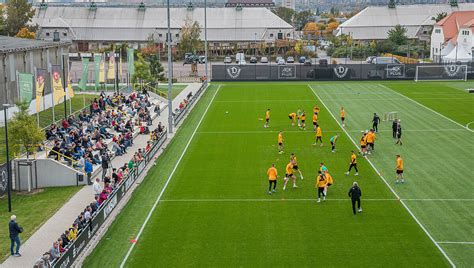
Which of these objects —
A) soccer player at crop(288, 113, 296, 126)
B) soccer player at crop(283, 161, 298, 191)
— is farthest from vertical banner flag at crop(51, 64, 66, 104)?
soccer player at crop(283, 161, 298, 191)

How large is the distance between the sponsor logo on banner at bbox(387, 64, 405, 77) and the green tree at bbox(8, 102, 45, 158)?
184 ft

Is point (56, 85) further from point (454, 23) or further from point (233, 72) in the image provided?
point (454, 23)

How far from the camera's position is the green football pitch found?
2264 centimetres

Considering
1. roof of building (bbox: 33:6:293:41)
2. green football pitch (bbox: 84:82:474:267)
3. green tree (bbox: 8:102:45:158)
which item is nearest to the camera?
green football pitch (bbox: 84:82:474:267)

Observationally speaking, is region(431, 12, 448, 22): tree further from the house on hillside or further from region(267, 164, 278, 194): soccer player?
region(267, 164, 278, 194): soccer player

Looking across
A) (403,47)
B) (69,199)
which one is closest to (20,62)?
(69,199)

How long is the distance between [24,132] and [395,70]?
5716cm

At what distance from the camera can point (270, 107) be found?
5888 cm

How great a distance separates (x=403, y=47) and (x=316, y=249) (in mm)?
97494

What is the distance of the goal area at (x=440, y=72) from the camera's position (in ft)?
266

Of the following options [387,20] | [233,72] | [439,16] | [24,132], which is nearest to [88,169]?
[24,132]

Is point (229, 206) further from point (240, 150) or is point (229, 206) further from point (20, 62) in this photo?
point (20, 62)

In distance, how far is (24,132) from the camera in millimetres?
31953

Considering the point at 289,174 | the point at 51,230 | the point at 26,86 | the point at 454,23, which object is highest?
the point at 454,23
